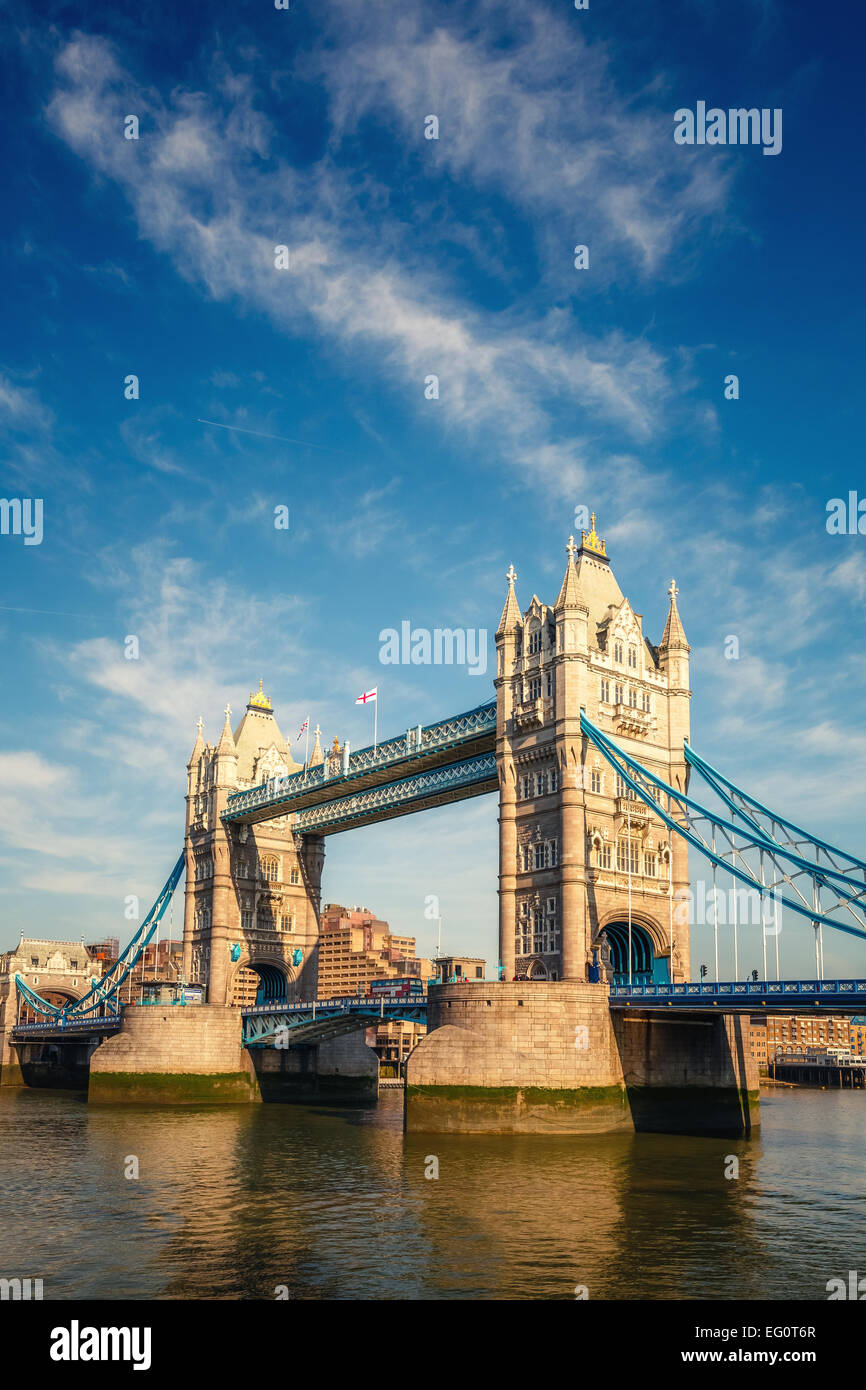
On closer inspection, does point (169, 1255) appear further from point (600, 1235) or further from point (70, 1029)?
point (70, 1029)

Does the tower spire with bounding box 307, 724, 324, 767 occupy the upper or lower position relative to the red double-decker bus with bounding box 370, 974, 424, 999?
upper

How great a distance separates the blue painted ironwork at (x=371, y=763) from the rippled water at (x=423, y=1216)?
24.5m

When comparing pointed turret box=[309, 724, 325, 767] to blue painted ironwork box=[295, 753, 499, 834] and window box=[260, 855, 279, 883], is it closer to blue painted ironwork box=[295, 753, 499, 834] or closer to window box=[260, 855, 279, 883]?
blue painted ironwork box=[295, 753, 499, 834]

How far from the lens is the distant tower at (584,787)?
194 feet

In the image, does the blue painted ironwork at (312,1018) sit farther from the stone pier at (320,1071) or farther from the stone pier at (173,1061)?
the stone pier at (320,1071)

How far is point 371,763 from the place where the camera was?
77188 millimetres

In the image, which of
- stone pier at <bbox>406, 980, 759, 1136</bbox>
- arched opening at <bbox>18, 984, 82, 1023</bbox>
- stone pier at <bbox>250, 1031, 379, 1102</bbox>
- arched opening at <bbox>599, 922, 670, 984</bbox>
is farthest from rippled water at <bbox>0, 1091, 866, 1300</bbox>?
arched opening at <bbox>18, 984, 82, 1023</bbox>

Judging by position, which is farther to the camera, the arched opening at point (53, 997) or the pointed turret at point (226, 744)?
the arched opening at point (53, 997)

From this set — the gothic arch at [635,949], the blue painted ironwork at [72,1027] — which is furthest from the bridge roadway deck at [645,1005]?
the blue painted ironwork at [72,1027]

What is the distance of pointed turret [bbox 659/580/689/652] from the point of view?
65.8 metres

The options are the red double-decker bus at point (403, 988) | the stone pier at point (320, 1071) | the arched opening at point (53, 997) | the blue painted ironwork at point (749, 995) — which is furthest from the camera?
the arched opening at point (53, 997)

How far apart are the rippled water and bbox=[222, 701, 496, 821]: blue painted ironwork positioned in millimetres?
24497

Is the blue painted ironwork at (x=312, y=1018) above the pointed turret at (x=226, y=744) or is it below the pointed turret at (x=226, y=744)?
below
